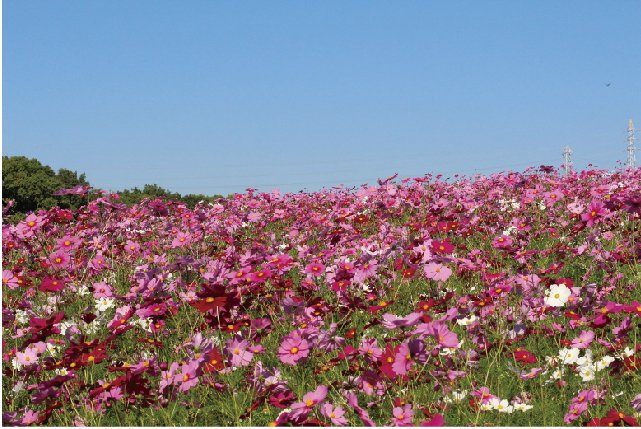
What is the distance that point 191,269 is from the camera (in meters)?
6.22

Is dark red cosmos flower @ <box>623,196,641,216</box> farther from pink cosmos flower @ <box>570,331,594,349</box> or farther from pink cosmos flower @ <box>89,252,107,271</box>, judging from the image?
pink cosmos flower @ <box>89,252,107,271</box>

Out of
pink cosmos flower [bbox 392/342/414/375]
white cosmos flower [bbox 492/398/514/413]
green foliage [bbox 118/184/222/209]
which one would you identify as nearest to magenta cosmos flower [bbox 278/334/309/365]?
pink cosmos flower [bbox 392/342/414/375]

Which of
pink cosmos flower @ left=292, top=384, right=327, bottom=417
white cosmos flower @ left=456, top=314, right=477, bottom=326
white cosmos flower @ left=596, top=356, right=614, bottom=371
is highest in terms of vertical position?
white cosmos flower @ left=456, top=314, right=477, bottom=326

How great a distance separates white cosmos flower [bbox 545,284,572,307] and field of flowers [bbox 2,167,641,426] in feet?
0.05

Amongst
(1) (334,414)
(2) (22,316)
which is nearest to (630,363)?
(1) (334,414)

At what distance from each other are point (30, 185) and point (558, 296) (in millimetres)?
32701

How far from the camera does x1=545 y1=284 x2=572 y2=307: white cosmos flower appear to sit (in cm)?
421

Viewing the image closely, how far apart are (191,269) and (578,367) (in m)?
3.55

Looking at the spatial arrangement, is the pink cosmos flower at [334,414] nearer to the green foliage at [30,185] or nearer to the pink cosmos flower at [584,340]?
the pink cosmos flower at [584,340]

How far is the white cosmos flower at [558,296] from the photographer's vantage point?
4.21 metres

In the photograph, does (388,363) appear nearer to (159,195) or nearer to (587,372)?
(587,372)

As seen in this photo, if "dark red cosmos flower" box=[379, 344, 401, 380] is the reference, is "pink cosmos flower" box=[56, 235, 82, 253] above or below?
Result: above

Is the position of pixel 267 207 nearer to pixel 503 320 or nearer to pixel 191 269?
pixel 191 269

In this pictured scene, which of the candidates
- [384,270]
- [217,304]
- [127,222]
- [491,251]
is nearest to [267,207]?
[127,222]
